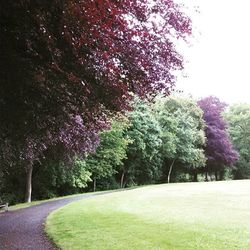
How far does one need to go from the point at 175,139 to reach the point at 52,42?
2024 inches

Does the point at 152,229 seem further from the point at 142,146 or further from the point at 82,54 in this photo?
the point at 142,146

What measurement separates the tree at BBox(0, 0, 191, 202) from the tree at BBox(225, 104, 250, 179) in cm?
6835

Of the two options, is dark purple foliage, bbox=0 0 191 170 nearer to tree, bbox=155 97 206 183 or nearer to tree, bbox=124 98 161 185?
tree, bbox=124 98 161 185

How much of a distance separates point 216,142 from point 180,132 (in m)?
10.3

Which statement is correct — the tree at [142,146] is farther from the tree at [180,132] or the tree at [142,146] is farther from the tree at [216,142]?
the tree at [216,142]

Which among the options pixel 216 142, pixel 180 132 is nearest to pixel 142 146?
pixel 180 132

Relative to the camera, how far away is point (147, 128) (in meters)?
49.8

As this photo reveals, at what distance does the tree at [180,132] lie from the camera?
2191 inches

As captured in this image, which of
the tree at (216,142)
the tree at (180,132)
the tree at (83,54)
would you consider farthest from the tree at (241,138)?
the tree at (83,54)

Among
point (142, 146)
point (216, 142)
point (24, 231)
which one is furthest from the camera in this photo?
point (216, 142)

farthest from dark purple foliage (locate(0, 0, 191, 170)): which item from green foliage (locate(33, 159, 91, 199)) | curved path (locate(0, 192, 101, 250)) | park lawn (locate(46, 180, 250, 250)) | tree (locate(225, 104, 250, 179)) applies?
tree (locate(225, 104, 250, 179))

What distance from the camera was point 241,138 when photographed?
250 ft

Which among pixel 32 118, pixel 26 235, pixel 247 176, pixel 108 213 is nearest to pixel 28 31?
pixel 32 118

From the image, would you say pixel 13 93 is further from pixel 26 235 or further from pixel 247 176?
pixel 247 176
